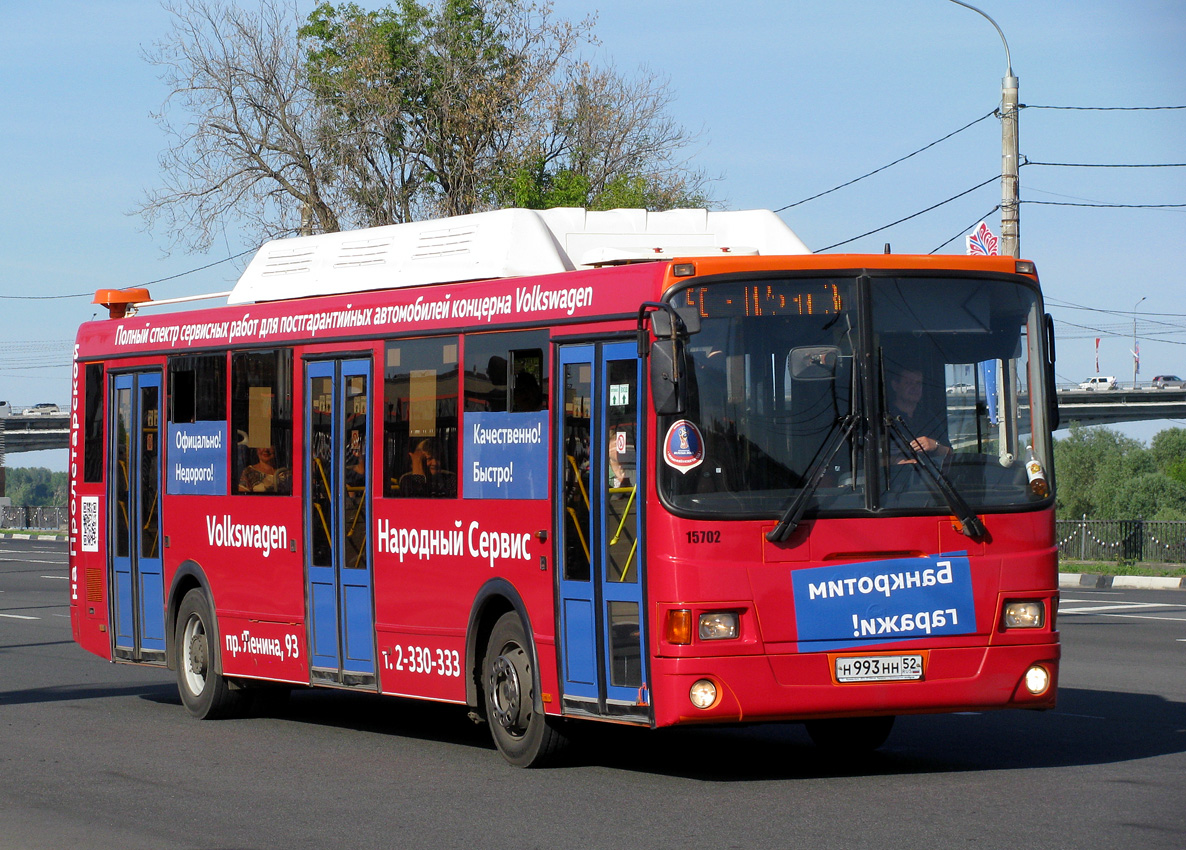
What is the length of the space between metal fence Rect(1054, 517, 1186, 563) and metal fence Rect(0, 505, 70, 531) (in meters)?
45.8

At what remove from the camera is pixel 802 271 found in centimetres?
881

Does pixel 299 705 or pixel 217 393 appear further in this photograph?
pixel 299 705

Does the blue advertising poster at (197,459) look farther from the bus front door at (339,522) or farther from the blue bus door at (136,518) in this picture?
the bus front door at (339,522)

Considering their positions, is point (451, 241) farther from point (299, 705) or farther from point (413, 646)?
point (299, 705)

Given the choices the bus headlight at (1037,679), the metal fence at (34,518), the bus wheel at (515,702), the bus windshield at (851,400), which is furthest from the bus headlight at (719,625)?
the metal fence at (34,518)

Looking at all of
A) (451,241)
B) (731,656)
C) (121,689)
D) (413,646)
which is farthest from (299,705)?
(731,656)

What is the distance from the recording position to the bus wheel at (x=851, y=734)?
10.1 meters

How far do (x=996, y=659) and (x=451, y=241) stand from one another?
4.51 m

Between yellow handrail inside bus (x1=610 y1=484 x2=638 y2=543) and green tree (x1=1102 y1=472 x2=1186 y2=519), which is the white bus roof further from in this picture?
green tree (x1=1102 y1=472 x2=1186 y2=519)

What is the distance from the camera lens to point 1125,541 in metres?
37.6

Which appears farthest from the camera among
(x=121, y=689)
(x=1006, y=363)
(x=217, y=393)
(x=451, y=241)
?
(x=121, y=689)

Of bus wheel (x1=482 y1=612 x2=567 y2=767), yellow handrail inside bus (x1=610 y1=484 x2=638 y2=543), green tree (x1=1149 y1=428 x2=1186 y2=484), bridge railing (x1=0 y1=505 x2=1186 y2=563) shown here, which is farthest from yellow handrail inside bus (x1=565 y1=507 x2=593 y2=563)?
green tree (x1=1149 y1=428 x2=1186 y2=484)

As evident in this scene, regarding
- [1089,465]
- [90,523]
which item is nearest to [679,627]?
[90,523]

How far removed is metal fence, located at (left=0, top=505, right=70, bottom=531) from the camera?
7300cm
